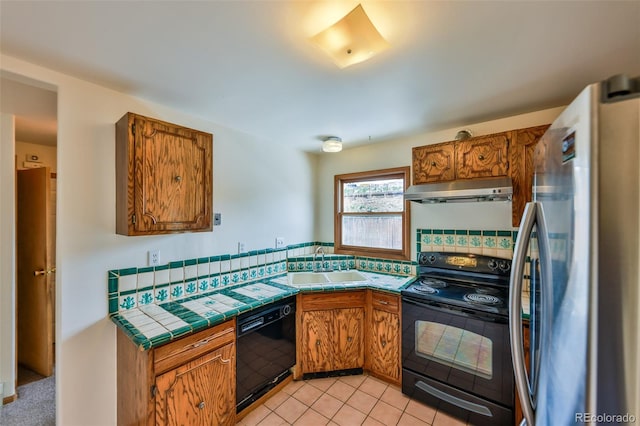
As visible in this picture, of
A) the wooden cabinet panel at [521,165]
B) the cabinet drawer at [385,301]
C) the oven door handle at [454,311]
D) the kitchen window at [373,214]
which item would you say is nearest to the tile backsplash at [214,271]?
the kitchen window at [373,214]

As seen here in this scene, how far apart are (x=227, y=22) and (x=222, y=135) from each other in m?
1.37

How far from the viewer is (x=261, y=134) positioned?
271 cm

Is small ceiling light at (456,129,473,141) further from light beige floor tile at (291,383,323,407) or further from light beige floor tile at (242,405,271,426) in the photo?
light beige floor tile at (242,405,271,426)

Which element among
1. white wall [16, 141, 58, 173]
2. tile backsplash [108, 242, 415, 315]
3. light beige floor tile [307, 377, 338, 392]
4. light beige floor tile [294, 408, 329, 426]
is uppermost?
white wall [16, 141, 58, 173]

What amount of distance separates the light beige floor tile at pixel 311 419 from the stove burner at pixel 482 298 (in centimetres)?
143

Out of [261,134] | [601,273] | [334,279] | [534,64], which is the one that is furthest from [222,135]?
[601,273]

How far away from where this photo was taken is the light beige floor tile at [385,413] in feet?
6.30

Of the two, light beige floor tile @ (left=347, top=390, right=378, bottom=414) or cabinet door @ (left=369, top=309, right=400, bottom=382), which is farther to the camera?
cabinet door @ (left=369, top=309, right=400, bottom=382)

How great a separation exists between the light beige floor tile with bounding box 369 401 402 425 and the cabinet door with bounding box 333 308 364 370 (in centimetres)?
43

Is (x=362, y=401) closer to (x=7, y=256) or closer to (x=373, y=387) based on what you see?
(x=373, y=387)

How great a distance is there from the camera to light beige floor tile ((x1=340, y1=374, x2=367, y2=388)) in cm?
233

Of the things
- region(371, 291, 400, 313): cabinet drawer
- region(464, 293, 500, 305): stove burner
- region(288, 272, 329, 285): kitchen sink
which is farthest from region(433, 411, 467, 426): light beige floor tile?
region(288, 272, 329, 285): kitchen sink

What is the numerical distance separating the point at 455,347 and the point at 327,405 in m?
1.12

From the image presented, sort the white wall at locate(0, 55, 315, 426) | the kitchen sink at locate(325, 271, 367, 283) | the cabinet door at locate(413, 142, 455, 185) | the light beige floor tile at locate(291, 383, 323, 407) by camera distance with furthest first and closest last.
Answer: the kitchen sink at locate(325, 271, 367, 283) → the cabinet door at locate(413, 142, 455, 185) → the light beige floor tile at locate(291, 383, 323, 407) → the white wall at locate(0, 55, 315, 426)
